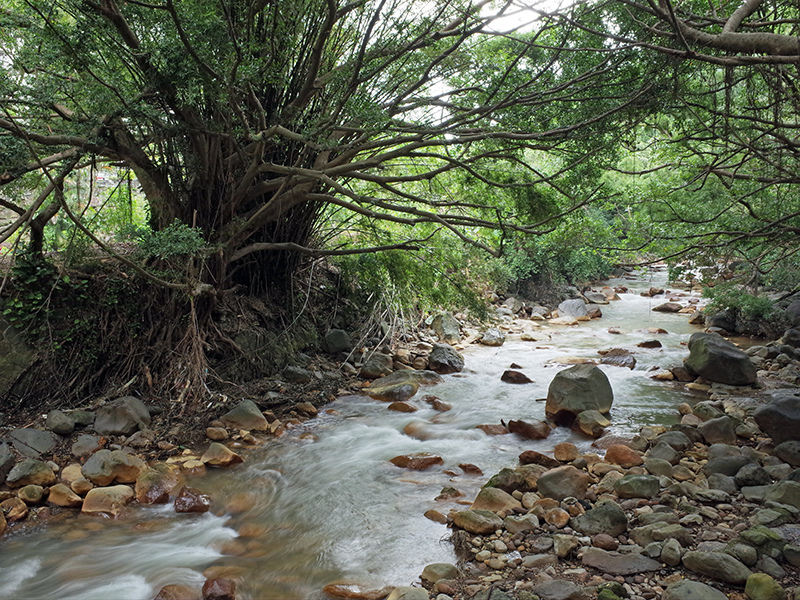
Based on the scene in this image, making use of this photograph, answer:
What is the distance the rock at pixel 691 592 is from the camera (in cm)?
236

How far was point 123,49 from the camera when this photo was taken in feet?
13.1

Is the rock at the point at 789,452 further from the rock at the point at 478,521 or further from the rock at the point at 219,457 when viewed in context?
the rock at the point at 219,457

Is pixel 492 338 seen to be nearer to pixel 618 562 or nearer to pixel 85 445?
pixel 85 445

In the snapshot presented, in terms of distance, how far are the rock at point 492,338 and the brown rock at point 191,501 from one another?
602 cm

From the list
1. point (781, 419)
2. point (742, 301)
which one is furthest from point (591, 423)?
point (742, 301)

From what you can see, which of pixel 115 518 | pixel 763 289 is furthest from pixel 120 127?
pixel 763 289

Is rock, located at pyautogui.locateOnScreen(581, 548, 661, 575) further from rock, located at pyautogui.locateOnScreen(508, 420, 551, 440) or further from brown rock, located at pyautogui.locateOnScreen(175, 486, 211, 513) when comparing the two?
brown rock, located at pyautogui.locateOnScreen(175, 486, 211, 513)

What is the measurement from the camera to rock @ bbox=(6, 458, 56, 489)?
3.88 meters

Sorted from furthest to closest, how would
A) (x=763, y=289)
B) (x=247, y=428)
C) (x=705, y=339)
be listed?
(x=763, y=289)
(x=705, y=339)
(x=247, y=428)

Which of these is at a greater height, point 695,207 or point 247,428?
point 695,207

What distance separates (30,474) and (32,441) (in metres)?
0.52

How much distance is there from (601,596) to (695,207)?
179 inches

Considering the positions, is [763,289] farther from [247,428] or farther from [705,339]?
[247,428]

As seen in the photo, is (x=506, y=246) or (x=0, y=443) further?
(x=506, y=246)
